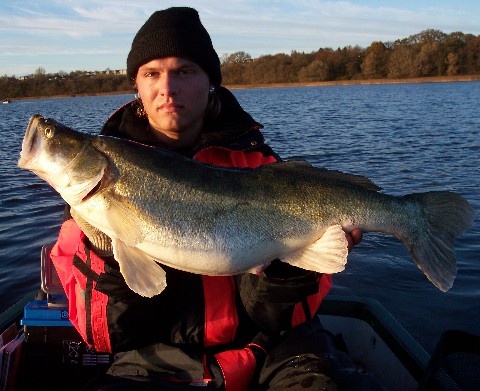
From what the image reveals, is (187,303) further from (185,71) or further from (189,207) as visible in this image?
(185,71)

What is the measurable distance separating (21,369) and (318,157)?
13.7 meters

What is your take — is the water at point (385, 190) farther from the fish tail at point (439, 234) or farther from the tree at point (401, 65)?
the tree at point (401, 65)

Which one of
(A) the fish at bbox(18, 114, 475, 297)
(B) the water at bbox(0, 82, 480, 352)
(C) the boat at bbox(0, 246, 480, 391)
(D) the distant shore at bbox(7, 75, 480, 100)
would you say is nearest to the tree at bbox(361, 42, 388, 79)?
(D) the distant shore at bbox(7, 75, 480, 100)

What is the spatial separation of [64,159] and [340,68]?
109926mm

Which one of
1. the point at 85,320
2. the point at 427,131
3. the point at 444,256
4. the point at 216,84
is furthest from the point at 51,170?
the point at 427,131

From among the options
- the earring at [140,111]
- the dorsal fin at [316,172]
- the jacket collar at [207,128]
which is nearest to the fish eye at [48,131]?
the jacket collar at [207,128]

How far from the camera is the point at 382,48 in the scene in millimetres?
109938

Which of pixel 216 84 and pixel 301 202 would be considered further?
pixel 216 84

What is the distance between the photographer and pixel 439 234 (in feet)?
10.8

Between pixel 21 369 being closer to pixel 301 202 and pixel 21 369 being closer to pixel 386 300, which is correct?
pixel 301 202

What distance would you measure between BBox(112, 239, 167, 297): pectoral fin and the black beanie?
145 centimetres

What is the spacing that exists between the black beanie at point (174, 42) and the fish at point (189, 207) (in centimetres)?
93

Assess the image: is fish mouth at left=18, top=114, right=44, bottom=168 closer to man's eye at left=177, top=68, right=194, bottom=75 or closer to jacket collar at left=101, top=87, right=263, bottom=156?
jacket collar at left=101, top=87, right=263, bottom=156

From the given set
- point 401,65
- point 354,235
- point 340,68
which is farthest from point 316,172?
point 340,68
